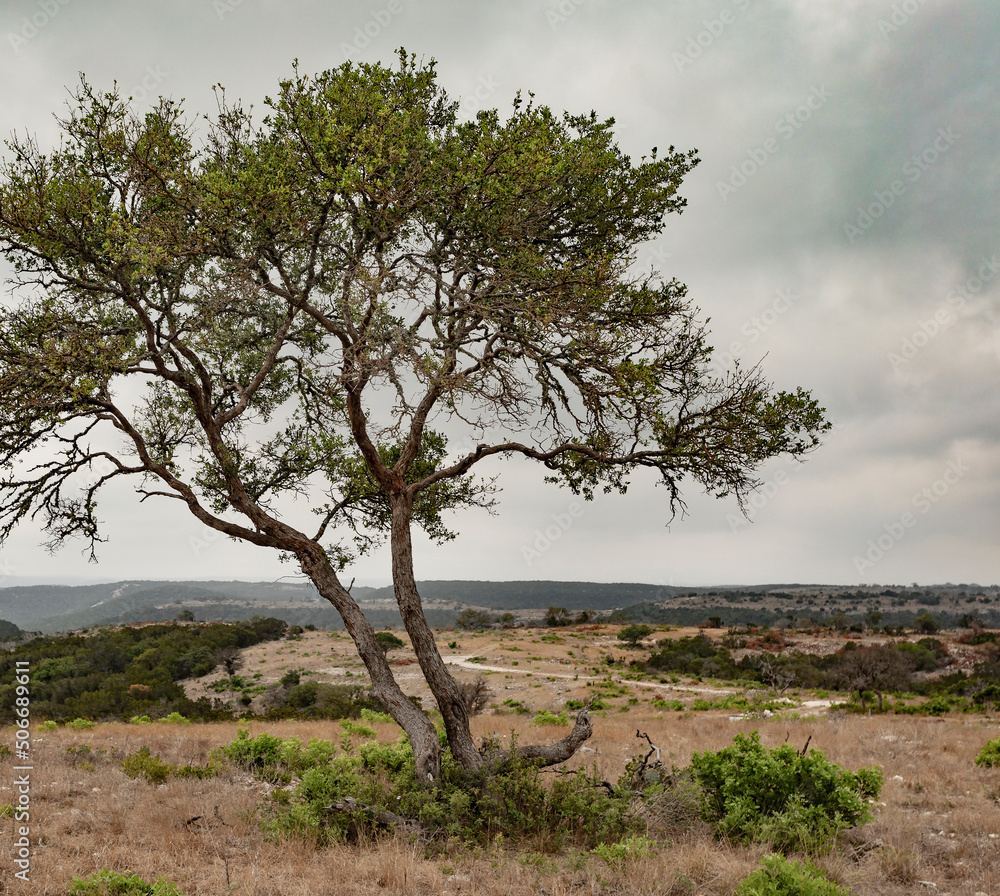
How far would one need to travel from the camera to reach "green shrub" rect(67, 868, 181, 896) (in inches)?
223

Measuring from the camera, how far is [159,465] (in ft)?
31.6

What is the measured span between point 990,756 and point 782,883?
11.0 m

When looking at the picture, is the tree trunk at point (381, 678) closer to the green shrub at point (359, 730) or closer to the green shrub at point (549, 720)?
the green shrub at point (359, 730)

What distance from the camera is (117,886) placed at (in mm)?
5836

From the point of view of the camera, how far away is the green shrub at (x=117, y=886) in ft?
18.6

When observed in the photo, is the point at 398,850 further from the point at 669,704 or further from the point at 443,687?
the point at 669,704

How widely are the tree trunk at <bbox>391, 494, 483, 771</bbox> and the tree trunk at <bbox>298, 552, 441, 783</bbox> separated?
32 cm

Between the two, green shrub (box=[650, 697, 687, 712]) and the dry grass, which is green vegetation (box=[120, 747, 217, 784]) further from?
green shrub (box=[650, 697, 687, 712])

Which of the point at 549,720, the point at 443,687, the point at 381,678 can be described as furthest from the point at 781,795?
the point at 549,720

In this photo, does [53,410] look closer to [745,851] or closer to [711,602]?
[745,851]

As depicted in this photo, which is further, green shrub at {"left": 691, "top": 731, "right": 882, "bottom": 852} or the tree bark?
the tree bark

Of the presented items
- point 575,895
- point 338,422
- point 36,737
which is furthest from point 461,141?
point 36,737

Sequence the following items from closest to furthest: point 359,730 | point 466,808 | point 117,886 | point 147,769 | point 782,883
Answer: point 782,883 → point 117,886 → point 466,808 → point 147,769 → point 359,730

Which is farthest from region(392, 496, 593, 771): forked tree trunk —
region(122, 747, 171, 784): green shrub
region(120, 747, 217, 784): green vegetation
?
region(122, 747, 171, 784): green shrub
